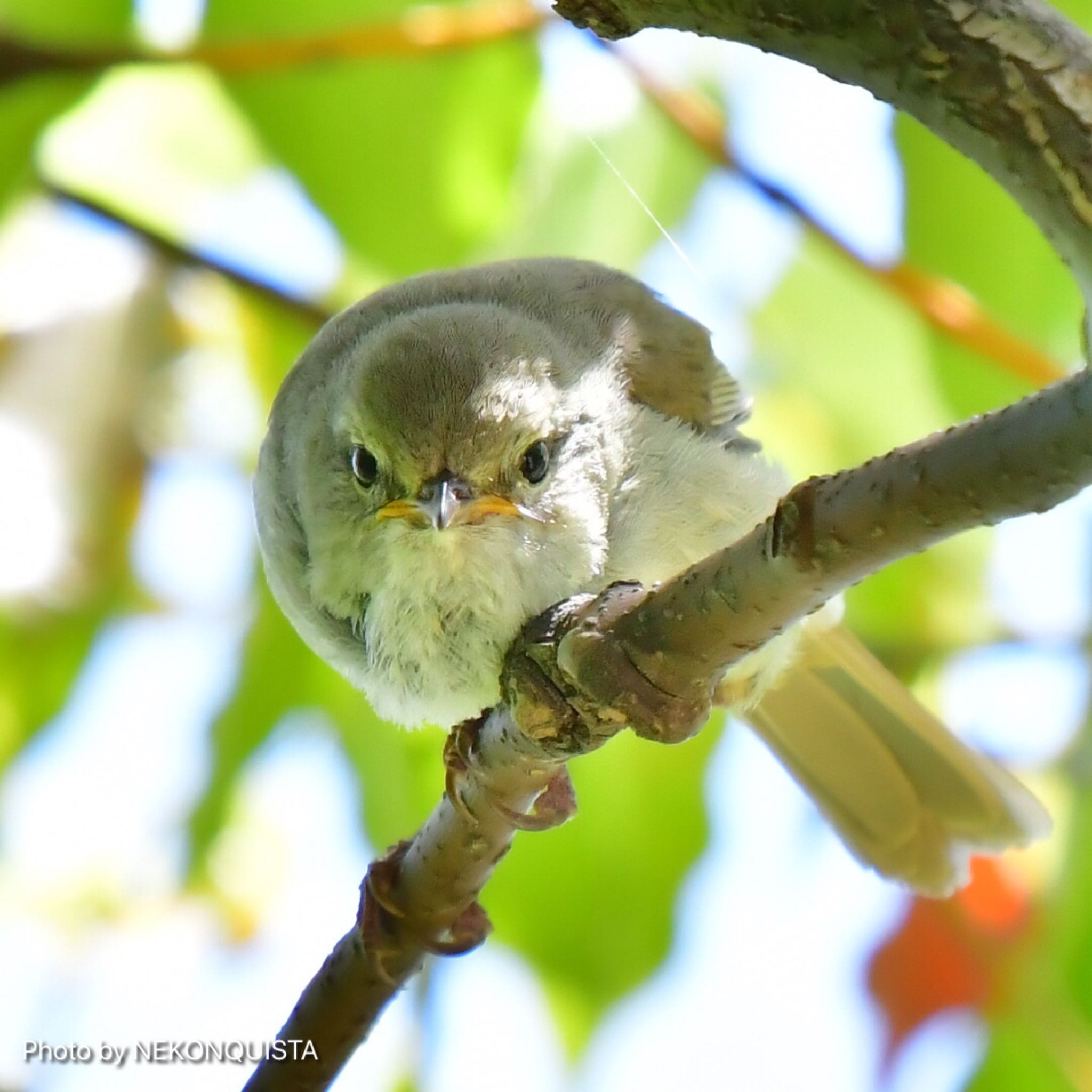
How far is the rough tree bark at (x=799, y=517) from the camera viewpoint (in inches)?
49.2

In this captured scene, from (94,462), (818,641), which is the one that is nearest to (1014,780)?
(818,641)

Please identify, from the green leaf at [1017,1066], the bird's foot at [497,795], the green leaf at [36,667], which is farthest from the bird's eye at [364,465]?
the green leaf at [1017,1066]

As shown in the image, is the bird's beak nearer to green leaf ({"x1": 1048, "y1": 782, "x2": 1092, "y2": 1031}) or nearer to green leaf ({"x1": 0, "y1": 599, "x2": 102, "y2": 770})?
green leaf ({"x1": 1048, "y1": 782, "x2": 1092, "y2": 1031})

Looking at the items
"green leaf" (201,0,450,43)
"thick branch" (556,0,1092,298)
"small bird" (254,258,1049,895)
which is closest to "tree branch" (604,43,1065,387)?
"small bird" (254,258,1049,895)

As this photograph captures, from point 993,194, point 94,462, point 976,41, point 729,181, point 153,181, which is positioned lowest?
point 94,462

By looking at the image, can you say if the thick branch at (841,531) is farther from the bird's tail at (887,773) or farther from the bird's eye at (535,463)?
the bird's tail at (887,773)

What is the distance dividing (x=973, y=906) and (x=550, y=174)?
7.32 feet

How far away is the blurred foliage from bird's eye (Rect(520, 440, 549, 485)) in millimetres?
1069

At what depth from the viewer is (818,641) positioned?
3502 millimetres

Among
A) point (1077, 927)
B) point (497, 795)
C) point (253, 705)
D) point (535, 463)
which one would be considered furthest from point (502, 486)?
point (1077, 927)

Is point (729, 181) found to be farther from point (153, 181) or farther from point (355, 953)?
point (355, 953)

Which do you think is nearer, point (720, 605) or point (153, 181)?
point (720, 605)

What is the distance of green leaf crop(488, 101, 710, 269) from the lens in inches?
144

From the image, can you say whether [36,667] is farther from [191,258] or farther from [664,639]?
[664,639]
